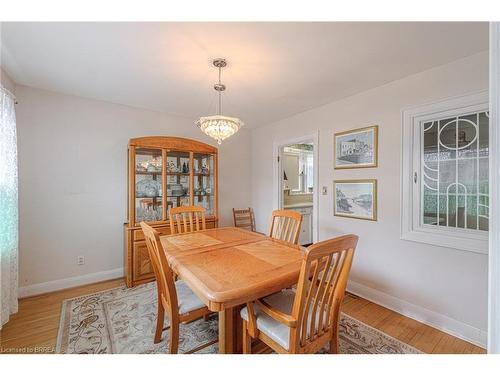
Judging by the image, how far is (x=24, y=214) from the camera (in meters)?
2.48

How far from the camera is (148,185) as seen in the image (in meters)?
3.02

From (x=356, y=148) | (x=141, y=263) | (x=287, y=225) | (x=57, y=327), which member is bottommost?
(x=57, y=327)

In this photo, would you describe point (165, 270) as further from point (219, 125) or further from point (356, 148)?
point (356, 148)

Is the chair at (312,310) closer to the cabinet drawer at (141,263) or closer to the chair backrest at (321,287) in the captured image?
the chair backrest at (321,287)

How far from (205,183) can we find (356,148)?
2203 mm

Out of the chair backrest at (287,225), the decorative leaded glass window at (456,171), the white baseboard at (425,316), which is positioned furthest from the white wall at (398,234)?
the chair backrest at (287,225)

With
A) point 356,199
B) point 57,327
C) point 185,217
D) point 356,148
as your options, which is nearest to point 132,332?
point 57,327

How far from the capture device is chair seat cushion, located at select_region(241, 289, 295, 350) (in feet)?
3.84

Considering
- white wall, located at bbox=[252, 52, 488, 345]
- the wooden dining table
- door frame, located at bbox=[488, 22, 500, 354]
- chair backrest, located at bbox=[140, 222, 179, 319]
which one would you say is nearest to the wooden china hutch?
the wooden dining table
